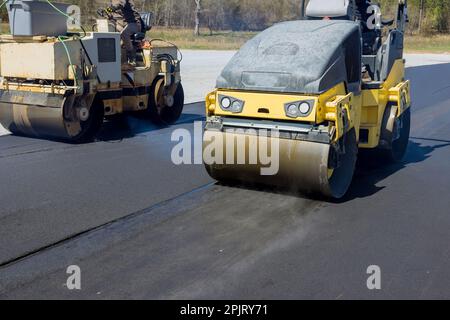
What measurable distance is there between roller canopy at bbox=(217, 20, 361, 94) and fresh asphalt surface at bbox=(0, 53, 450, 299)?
1.21 meters

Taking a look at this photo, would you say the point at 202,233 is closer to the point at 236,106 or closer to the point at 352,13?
the point at 236,106

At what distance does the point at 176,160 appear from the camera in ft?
26.7

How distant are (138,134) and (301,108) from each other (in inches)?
189

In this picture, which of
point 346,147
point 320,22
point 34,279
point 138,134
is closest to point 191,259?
point 34,279

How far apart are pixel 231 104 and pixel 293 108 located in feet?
2.26

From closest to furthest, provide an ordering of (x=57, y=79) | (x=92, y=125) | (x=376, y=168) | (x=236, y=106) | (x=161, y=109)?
(x=236, y=106) < (x=376, y=168) < (x=57, y=79) < (x=92, y=125) < (x=161, y=109)

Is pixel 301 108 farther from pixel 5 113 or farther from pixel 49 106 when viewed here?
pixel 5 113

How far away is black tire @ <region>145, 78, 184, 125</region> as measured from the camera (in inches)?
431

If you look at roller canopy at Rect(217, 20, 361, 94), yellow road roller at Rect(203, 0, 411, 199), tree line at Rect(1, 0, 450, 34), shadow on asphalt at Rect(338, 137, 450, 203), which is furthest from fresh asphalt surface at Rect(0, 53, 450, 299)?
tree line at Rect(1, 0, 450, 34)

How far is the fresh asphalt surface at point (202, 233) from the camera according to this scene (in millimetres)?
4277

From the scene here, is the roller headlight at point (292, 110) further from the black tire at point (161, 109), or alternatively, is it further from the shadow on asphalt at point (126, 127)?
the black tire at point (161, 109)

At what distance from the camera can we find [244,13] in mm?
60812

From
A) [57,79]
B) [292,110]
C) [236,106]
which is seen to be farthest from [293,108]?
[57,79]

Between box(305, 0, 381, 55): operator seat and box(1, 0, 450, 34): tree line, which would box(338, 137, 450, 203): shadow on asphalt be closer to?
box(305, 0, 381, 55): operator seat
